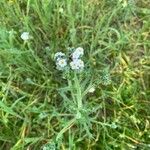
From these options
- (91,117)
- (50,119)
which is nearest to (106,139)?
(91,117)

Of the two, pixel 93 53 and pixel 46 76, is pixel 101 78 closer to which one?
pixel 93 53

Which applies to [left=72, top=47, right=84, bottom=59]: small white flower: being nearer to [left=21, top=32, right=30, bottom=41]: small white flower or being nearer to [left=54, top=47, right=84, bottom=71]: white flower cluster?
[left=54, top=47, right=84, bottom=71]: white flower cluster

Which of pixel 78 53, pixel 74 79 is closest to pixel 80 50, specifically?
pixel 78 53

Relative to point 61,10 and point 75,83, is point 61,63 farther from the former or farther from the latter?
point 61,10

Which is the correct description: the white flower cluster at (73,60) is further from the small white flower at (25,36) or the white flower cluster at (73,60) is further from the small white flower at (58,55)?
the small white flower at (25,36)

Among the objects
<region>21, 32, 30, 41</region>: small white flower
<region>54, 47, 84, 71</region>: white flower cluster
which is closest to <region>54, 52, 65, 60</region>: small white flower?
<region>54, 47, 84, 71</region>: white flower cluster

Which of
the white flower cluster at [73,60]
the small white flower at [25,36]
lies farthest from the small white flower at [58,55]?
the small white flower at [25,36]
